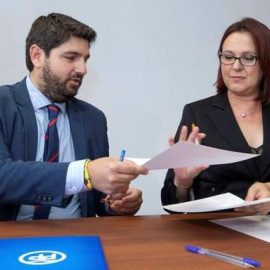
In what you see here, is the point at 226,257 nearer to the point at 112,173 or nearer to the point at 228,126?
the point at 112,173

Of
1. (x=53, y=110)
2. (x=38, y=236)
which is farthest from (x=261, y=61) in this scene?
(x=38, y=236)

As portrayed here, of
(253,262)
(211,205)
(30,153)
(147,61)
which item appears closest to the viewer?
(253,262)

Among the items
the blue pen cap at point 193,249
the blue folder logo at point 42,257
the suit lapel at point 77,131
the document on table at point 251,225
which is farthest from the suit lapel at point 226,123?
the blue folder logo at point 42,257

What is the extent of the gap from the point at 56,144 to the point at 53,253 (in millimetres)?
655

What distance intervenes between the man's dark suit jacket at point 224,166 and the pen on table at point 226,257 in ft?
1.99

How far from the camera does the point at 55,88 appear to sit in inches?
58.3

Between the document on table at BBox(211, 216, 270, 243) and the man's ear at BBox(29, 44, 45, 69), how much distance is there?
91 cm

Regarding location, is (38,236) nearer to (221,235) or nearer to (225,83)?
(221,235)

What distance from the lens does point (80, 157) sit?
1420 mm

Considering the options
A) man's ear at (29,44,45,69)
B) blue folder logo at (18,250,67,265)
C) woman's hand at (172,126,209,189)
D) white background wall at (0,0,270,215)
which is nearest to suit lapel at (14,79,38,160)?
man's ear at (29,44,45,69)

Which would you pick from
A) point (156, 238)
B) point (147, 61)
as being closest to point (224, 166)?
point (156, 238)

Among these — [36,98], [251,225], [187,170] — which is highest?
[36,98]

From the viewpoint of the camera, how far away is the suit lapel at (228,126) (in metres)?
1.48

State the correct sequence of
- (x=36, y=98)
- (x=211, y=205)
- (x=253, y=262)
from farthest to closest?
(x=36, y=98)
(x=211, y=205)
(x=253, y=262)
